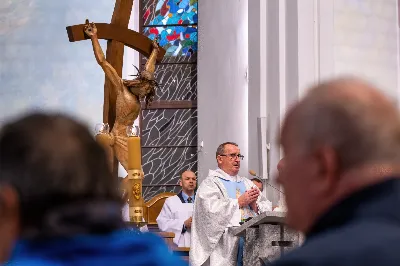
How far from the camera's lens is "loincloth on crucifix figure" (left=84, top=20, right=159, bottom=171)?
25.9ft

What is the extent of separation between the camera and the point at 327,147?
1693 mm

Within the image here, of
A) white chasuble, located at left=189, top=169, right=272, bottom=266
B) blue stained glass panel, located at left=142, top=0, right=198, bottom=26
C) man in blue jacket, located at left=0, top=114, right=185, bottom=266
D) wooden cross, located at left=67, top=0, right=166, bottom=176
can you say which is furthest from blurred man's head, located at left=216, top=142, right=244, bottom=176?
man in blue jacket, located at left=0, top=114, right=185, bottom=266

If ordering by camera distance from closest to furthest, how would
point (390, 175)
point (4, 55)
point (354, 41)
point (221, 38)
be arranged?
point (390, 175) < point (354, 41) < point (221, 38) < point (4, 55)

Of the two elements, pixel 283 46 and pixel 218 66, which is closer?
pixel 283 46

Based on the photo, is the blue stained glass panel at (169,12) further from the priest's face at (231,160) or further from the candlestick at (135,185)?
the candlestick at (135,185)

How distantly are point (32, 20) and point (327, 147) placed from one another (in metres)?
14.2

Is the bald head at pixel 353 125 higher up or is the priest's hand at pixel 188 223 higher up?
the bald head at pixel 353 125

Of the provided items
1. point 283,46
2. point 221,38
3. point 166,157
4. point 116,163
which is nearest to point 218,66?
point 221,38

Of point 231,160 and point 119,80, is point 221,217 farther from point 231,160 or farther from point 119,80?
point 119,80

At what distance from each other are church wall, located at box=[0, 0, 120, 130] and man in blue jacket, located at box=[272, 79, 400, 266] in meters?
13.4

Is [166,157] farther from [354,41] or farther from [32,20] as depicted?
[354,41]

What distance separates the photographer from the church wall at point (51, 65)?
1510cm

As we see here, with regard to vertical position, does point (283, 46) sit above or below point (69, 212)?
above

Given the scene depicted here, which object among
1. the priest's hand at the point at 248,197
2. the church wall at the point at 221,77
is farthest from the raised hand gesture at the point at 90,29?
the church wall at the point at 221,77
